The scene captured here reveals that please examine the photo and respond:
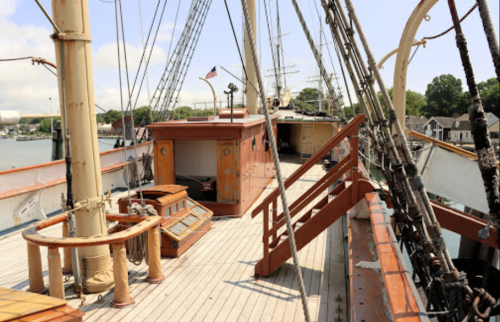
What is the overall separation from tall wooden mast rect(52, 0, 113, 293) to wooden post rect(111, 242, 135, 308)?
0.39m

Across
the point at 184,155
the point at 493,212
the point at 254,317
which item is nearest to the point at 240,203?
the point at 184,155

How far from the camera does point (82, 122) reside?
151 inches

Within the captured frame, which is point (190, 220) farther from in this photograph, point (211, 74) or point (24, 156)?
point (24, 156)

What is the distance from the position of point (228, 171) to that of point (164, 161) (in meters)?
1.48

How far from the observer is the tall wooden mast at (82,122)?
145 inches

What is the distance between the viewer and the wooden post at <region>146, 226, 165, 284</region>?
4.40 m

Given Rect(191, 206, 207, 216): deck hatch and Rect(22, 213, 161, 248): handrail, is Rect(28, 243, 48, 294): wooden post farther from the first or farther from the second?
Rect(191, 206, 207, 216): deck hatch

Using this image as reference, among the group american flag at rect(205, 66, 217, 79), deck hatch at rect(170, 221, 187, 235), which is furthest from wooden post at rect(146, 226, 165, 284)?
american flag at rect(205, 66, 217, 79)

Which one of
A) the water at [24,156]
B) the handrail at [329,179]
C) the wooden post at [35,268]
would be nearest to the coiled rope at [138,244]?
the wooden post at [35,268]

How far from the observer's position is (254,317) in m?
3.71

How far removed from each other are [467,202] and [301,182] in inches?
206

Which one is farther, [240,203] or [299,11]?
[240,203]

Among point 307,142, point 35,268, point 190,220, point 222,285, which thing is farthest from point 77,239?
point 307,142

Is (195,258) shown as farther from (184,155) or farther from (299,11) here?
(299,11)
